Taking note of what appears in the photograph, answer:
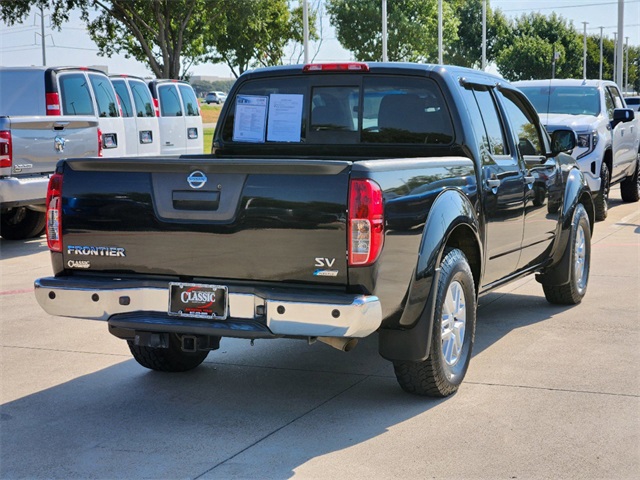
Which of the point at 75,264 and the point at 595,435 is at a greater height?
the point at 75,264

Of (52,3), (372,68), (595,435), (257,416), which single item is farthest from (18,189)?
(52,3)

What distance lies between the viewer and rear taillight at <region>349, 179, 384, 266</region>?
479cm

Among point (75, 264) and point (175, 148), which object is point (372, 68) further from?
point (175, 148)

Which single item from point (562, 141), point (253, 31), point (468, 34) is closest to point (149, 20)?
point (253, 31)

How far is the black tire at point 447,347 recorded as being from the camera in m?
5.49

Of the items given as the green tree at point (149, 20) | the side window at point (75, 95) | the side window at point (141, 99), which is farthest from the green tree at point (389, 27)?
the side window at point (75, 95)

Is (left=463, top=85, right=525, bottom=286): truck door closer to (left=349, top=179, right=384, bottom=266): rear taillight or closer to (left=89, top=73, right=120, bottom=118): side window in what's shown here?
(left=349, top=179, right=384, bottom=266): rear taillight

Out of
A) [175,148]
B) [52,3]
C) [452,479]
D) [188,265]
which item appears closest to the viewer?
[452,479]

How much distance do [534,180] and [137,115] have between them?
11.5m

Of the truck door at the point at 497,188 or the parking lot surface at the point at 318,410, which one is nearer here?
the parking lot surface at the point at 318,410

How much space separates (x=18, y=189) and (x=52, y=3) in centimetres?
2696

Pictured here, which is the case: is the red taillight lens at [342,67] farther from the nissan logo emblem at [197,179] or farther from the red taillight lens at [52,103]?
the red taillight lens at [52,103]

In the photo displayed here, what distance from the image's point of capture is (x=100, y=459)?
15.5 feet

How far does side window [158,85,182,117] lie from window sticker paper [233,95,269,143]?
13.9m
